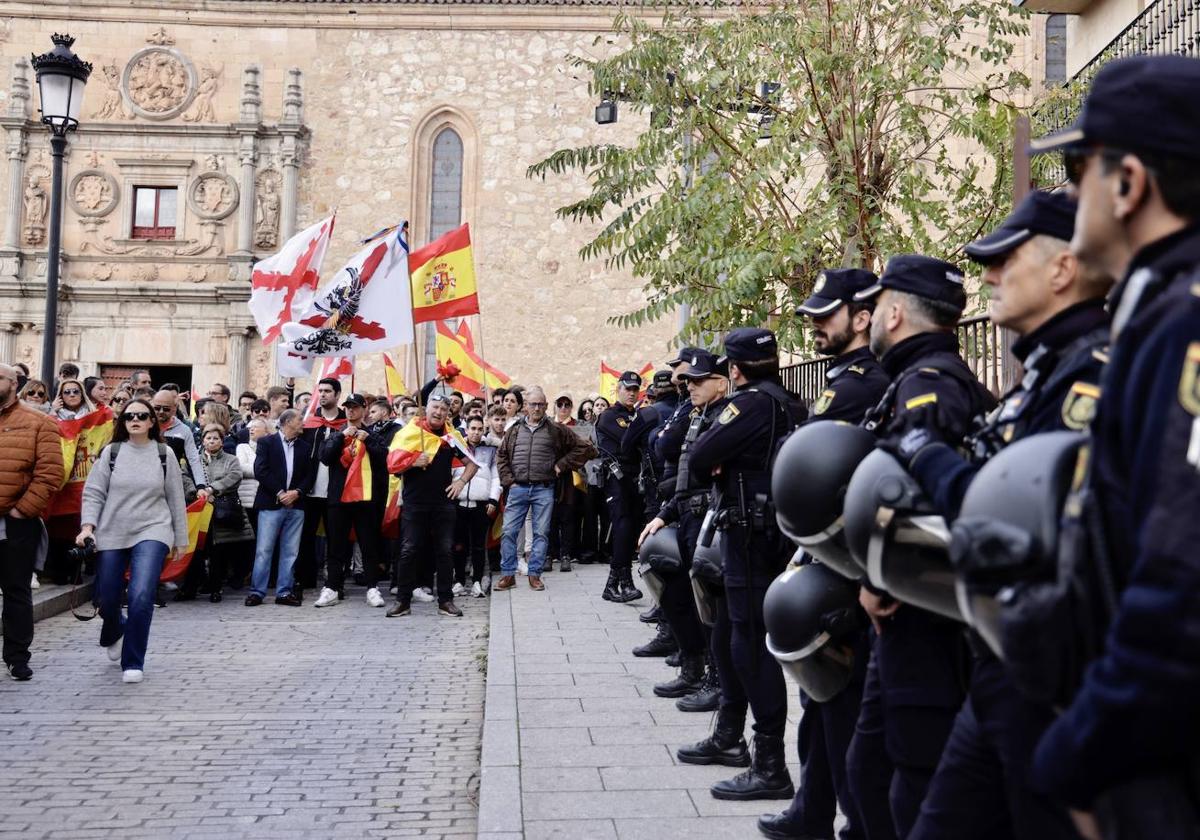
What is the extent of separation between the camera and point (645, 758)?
5.87 meters

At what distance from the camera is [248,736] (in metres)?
6.64

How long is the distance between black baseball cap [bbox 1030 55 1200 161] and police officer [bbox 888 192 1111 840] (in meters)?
0.63

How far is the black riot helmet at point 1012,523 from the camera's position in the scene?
6.03 feet

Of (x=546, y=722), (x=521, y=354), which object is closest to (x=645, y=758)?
(x=546, y=722)

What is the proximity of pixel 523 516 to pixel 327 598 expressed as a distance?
93.2 inches

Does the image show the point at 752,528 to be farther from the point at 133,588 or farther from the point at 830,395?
the point at 133,588

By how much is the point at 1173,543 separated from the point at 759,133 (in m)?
9.38

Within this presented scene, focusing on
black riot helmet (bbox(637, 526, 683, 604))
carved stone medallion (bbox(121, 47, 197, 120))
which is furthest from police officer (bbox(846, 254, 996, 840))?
carved stone medallion (bbox(121, 47, 197, 120))

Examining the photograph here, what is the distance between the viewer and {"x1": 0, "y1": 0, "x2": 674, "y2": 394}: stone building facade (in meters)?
27.7

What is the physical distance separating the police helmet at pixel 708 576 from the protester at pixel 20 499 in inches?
189

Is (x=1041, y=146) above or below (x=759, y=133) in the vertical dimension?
below

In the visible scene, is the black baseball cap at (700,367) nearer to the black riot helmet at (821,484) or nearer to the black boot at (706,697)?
the black boot at (706,697)

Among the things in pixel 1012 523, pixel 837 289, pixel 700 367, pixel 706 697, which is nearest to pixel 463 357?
pixel 706 697

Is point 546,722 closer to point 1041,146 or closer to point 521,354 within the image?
point 1041,146
